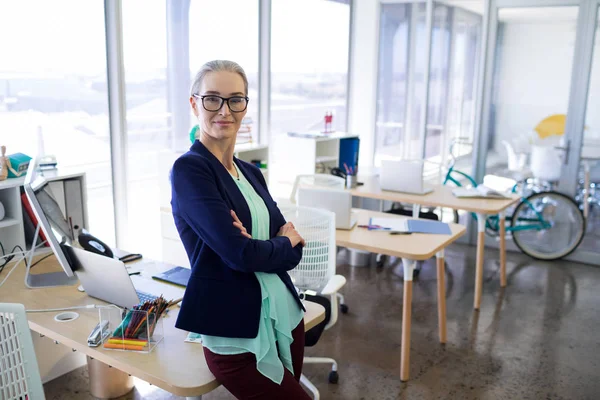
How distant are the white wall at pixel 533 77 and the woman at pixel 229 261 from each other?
15.2 ft

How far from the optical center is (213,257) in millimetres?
1676

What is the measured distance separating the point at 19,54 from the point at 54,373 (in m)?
1.98

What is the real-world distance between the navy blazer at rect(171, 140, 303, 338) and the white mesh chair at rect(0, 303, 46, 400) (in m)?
0.41

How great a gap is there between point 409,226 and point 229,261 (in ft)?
7.32

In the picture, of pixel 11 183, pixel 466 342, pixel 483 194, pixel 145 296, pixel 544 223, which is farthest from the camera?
pixel 544 223

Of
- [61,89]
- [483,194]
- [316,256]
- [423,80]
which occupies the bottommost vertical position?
[316,256]

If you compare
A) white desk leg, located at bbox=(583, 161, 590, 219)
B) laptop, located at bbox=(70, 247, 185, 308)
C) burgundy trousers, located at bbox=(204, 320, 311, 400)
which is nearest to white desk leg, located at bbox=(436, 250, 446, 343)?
laptop, located at bbox=(70, 247, 185, 308)

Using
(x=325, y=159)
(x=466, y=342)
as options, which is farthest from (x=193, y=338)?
(x=325, y=159)

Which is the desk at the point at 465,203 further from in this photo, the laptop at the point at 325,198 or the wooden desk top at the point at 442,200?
the laptop at the point at 325,198

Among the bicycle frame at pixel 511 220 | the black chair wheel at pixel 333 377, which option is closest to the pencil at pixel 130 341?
the black chair wheel at pixel 333 377

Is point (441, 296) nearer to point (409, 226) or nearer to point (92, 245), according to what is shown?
point (409, 226)

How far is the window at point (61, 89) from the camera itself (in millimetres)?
3586

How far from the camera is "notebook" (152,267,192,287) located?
256cm

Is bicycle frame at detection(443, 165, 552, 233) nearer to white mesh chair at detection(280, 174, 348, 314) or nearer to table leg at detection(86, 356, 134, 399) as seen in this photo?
white mesh chair at detection(280, 174, 348, 314)
